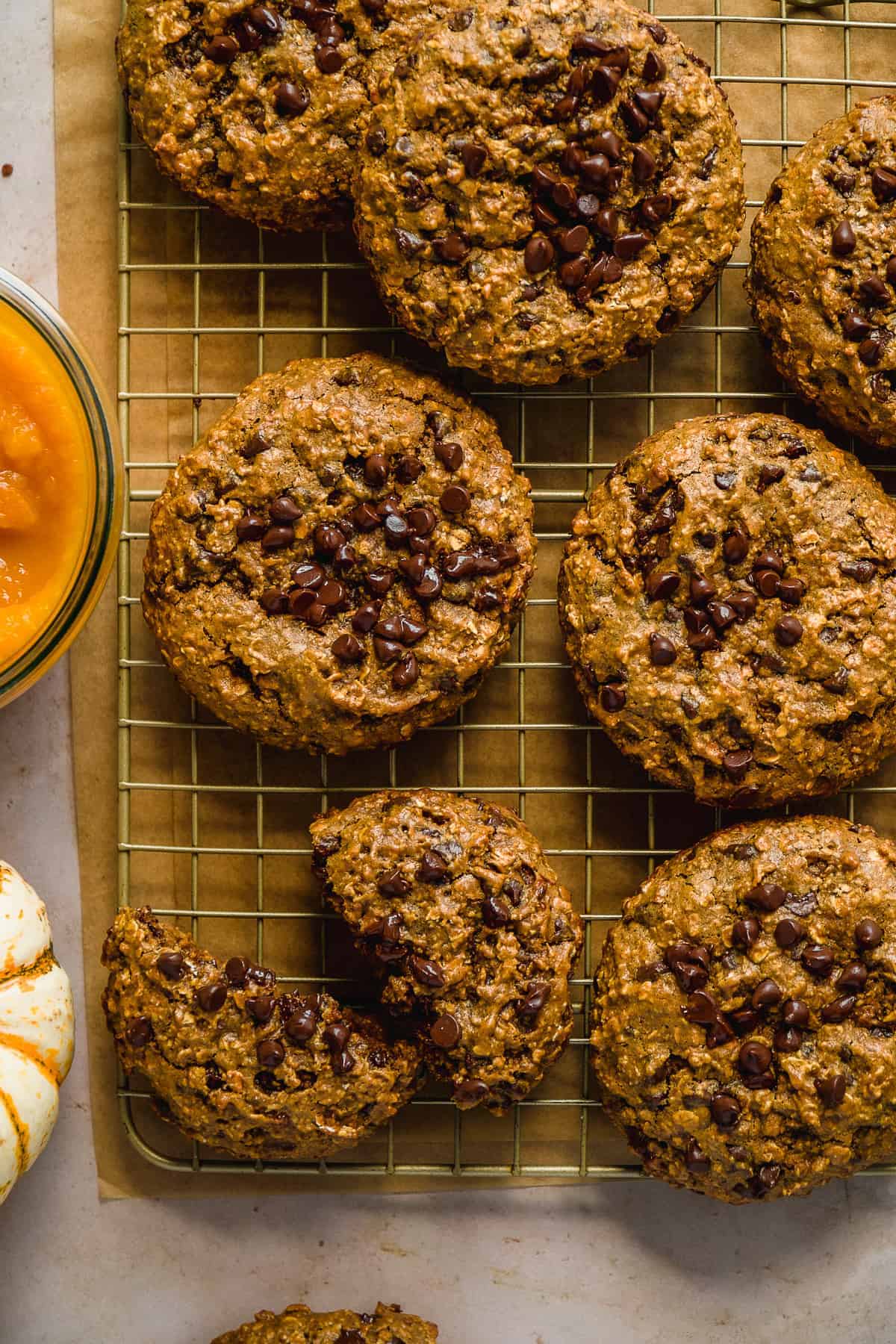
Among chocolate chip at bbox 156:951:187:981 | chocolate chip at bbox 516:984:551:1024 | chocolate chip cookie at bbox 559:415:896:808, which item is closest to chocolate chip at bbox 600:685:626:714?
chocolate chip cookie at bbox 559:415:896:808

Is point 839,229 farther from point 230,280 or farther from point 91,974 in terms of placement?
point 91,974

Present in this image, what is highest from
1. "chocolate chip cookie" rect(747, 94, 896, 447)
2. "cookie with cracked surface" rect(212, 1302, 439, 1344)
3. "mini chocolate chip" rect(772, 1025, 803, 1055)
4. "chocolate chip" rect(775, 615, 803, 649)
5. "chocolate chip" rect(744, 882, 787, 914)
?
"chocolate chip cookie" rect(747, 94, 896, 447)

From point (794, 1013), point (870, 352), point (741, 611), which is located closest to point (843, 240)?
point (870, 352)

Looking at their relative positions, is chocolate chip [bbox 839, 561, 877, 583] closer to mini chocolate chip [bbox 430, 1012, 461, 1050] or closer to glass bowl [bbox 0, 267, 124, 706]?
mini chocolate chip [bbox 430, 1012, 461, 1050]

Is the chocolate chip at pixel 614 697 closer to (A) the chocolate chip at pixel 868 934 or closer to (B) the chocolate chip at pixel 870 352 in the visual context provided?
(A) the chocolate chip at pixel 868 934

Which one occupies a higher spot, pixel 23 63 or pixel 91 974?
pixel 23 63

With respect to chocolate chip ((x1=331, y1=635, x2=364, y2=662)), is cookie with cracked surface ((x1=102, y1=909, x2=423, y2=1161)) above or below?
below

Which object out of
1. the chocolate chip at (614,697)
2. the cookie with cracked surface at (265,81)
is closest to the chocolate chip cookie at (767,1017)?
the chocolate chip at (614,697)

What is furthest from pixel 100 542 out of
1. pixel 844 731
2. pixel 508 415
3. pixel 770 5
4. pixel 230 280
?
pixel 770 5
